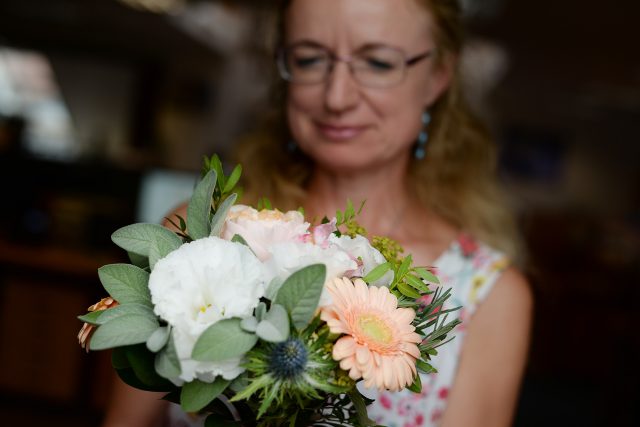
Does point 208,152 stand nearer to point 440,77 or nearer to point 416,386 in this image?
point 440,77

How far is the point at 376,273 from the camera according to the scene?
2.51 feet

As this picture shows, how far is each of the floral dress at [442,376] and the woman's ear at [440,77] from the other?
1.30 feet

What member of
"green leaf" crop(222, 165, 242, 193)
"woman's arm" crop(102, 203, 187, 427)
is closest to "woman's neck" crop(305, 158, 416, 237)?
"woman's arm" crop(102, 203, 187, 427)

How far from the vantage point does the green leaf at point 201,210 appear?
2.56 feet

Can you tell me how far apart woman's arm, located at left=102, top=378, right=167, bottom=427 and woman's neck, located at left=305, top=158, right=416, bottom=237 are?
1.67ft

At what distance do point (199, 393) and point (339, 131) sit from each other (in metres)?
0.75

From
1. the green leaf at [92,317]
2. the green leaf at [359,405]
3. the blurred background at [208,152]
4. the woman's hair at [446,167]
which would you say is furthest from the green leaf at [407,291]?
the blurred background at [208,152]

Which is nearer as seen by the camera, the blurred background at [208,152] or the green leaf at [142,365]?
the green leaf at [142,365]

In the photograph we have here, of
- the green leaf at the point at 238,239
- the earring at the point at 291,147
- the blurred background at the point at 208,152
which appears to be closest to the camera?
the green leaf at the point at 238,239

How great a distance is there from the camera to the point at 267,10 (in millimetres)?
1770

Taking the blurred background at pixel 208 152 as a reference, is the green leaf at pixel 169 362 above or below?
below

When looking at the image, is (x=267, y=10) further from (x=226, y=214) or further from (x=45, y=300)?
(x=45, y=300)

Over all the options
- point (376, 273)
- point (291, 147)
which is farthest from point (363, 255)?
point (291, 147)

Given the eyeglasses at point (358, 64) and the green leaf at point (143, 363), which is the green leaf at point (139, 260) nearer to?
the green leaf at point (143, 363)
